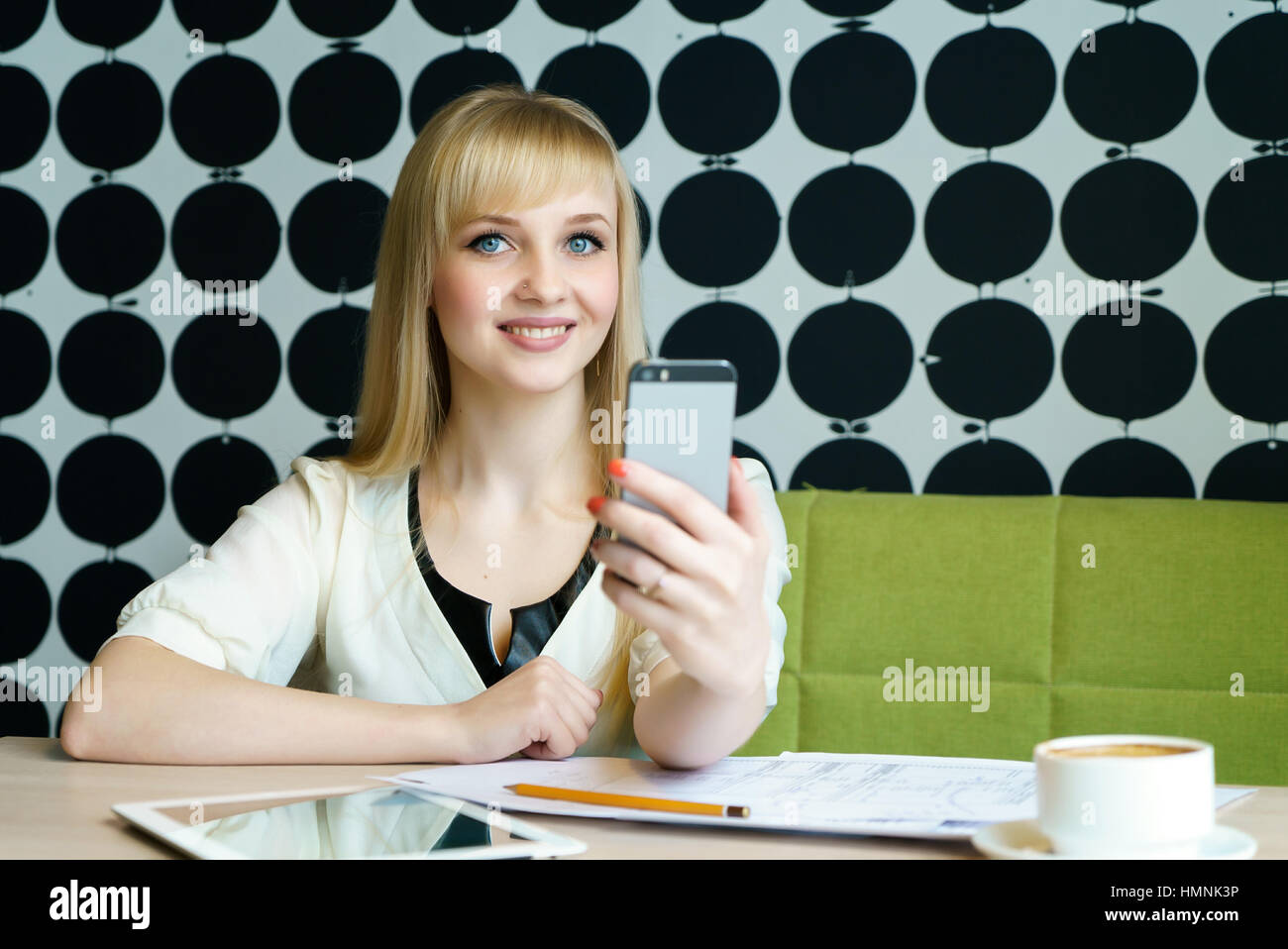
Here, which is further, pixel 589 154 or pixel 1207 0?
pixel 1207 0

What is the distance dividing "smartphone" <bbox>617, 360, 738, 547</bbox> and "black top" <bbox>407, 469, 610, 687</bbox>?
53cm

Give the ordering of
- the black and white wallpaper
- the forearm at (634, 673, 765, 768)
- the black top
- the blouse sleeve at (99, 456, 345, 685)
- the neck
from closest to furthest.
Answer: the forearm at (634, 673, 765, 768) < the blouse sleeve at (99, 456, 345, 685) < the black top < the neck < the black and white wallpaper

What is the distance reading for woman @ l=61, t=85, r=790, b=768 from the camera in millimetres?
1021

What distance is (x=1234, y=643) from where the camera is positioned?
1479 millimetres

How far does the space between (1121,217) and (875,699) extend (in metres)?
0.82

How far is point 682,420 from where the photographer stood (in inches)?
29.5

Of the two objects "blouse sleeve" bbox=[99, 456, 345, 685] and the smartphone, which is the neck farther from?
the smartphone

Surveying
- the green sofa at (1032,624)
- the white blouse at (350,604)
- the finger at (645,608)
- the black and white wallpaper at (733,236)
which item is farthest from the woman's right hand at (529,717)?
the black and white wallpaper at (733,236)

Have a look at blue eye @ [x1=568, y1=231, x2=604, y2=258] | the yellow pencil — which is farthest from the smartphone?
blue eye @ [x1=568, y1=231, x2=604, y2=258]

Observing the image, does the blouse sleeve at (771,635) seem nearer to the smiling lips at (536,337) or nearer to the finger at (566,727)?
the finger at (566,727)

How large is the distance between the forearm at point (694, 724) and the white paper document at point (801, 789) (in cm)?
1
